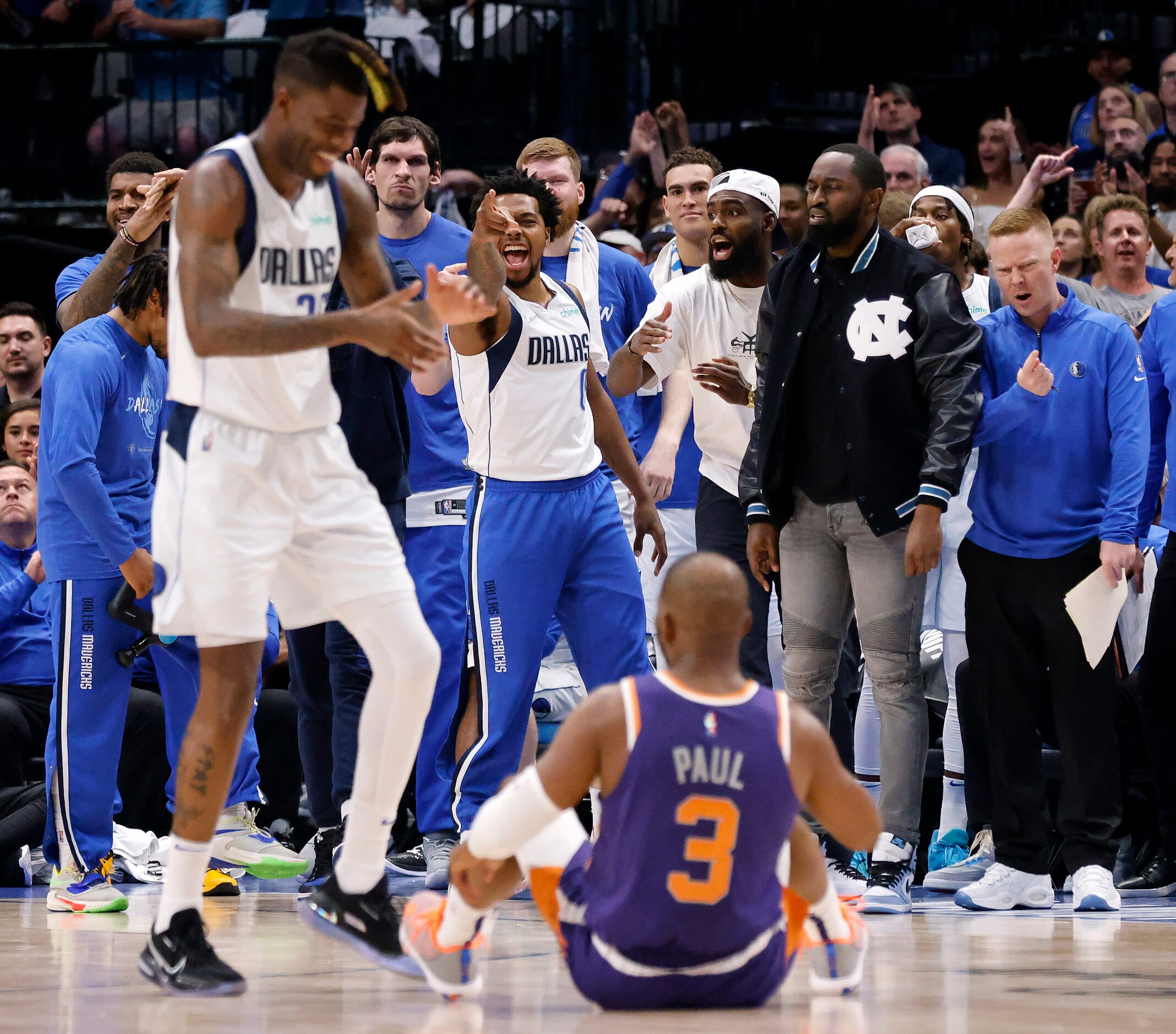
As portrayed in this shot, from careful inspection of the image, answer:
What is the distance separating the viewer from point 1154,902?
540 centimetres

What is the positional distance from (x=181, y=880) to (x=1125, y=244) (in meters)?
5.11

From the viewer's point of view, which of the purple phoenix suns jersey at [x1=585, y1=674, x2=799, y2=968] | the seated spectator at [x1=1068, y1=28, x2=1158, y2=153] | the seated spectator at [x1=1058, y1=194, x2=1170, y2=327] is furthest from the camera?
the seated spectator at [x1=1068, y1=28, x2=1158, y2=153]

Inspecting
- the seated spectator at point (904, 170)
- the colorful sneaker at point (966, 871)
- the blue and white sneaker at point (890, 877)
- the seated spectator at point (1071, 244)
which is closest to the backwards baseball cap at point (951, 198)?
the seated spectator at point (1071, 244)

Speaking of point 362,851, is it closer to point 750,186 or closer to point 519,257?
point 519,257

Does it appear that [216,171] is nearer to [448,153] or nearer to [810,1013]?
[810,1013]

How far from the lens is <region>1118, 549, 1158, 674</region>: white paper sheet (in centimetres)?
623

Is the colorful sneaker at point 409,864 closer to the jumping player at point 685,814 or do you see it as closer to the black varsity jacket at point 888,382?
the black varsity jacket at point 888,382

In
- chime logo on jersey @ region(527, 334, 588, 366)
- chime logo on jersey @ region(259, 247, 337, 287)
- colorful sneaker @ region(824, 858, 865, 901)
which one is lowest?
colorful sneaker @ region(824, 858, 865, 901)

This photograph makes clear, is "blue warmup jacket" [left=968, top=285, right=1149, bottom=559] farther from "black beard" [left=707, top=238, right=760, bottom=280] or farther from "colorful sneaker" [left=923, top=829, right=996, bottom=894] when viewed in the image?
"colorful sneaker" [left=923, top=829, right=996, bottom=894]

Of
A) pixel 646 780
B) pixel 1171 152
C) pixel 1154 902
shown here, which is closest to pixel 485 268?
pixel 646 780

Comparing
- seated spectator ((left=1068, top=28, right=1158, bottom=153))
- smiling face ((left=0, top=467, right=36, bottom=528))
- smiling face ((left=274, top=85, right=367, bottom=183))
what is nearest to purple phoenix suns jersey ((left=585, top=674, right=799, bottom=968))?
smiling face ((left=274, top=85, right=367, bottom=183))

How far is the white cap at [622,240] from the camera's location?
26.8ft

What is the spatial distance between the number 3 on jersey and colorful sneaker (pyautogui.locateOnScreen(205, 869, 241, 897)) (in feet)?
9.60

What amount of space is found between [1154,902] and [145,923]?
3.21 metres
